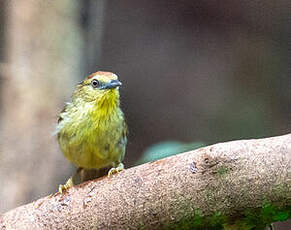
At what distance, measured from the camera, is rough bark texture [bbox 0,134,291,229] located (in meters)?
2.34

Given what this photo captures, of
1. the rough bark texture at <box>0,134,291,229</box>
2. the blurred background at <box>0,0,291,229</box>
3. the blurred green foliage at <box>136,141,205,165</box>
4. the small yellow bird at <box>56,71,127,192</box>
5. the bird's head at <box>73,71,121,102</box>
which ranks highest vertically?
the blurred background at <box>0,0,291,229</box>

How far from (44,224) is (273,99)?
4.27 meters

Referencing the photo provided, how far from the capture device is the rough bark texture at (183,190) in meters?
2.34

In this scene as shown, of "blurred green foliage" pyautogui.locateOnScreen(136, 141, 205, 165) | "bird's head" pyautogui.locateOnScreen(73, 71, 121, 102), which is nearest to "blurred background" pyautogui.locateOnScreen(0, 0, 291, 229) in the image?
"bird's head" pyautogui.locateOnScreen(73, 71, 121, 102)

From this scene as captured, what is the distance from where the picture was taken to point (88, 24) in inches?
221

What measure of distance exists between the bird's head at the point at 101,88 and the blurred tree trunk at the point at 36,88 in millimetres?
1341

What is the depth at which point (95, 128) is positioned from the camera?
12.2ft

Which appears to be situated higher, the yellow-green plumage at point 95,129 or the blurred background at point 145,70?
the blurred background at point 145,70

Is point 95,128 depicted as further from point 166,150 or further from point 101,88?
point 166,150

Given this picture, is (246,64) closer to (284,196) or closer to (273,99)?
(273,99)

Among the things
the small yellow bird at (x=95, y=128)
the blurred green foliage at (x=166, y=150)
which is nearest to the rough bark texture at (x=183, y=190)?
the blurred green foliage at (x=166, y=150)

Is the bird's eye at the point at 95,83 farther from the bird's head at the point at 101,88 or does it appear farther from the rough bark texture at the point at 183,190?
the rough bark texture at the point at 183,190

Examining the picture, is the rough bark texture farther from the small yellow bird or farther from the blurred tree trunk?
the blurred tree trunk

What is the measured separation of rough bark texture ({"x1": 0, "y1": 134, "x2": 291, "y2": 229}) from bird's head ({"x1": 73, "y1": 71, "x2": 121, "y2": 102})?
1.05 meters
